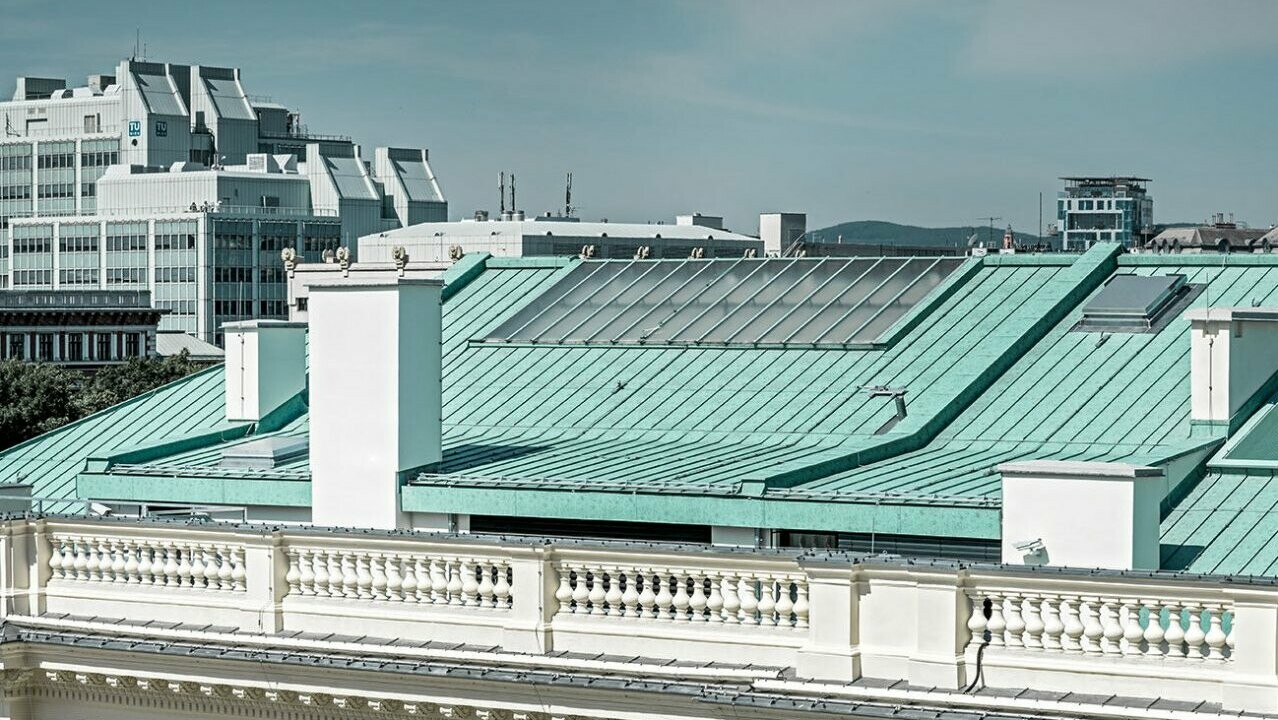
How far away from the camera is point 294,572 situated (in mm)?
25422

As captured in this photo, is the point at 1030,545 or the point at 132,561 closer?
the point at 1030,545

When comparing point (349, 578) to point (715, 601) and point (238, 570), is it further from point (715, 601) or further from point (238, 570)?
point (715, 601)

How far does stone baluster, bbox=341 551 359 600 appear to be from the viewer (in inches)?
982

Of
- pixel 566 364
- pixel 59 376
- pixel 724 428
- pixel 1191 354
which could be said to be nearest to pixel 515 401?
pixel 566 364

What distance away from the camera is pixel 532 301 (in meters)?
43.2

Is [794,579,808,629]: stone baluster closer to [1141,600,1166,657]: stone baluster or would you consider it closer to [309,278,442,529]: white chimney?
[1141,600,1166,657]: stone baluster

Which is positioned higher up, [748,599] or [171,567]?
[748,599]

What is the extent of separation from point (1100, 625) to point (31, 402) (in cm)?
11581

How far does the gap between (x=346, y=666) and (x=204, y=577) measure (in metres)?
2.89

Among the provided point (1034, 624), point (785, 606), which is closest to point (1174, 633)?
point (1034, 624)

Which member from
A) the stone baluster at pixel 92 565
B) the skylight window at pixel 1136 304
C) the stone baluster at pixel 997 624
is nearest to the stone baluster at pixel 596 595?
the stone baluster at pixel 997 624

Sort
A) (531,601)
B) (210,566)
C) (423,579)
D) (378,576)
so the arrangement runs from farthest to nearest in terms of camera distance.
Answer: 1. (210,566)
2. (378,576)
3. (423,579)
4. (531,601)

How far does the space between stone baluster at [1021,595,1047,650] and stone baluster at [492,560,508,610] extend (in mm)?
5559

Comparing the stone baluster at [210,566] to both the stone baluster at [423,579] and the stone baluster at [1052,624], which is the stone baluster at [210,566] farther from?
the stone baluster at [1052,624]
